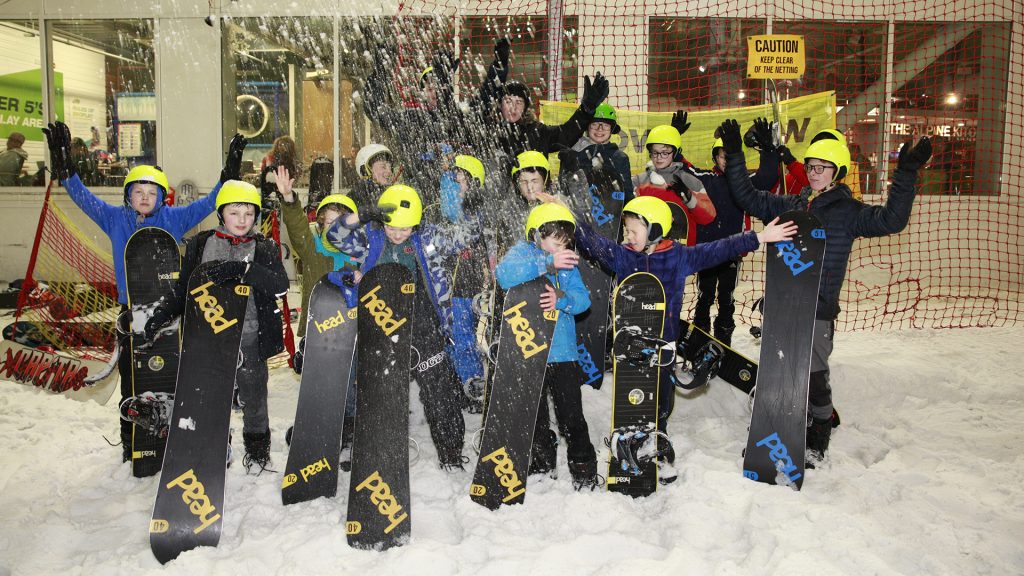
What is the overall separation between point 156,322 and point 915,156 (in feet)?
13.0

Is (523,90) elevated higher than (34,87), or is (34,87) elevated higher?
(34,87)

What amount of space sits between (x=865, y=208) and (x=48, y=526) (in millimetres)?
4327

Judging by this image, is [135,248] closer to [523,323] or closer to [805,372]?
[523,323]

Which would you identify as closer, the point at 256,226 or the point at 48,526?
the point at 48,526

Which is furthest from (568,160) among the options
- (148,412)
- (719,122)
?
(719,122)

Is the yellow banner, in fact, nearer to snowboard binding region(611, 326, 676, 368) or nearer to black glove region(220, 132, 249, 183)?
black glove region(220, 132, 249, 183)

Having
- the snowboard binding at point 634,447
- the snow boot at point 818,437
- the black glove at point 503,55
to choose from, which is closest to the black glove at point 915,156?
the snow boot at point 818,437

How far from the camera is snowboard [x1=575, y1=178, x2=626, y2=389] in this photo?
426 cm

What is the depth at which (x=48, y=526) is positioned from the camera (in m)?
2.92

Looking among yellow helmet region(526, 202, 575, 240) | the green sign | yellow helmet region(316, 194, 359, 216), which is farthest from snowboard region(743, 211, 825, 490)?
the green sign

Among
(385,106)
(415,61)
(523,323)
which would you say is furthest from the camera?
(415,61)

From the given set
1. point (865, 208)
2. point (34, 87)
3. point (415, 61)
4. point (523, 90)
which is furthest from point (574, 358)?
point (34, 87)

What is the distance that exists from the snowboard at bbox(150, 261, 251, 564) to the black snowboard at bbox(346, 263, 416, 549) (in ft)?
1.97

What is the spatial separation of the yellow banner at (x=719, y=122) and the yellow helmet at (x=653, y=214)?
12.5 feet
